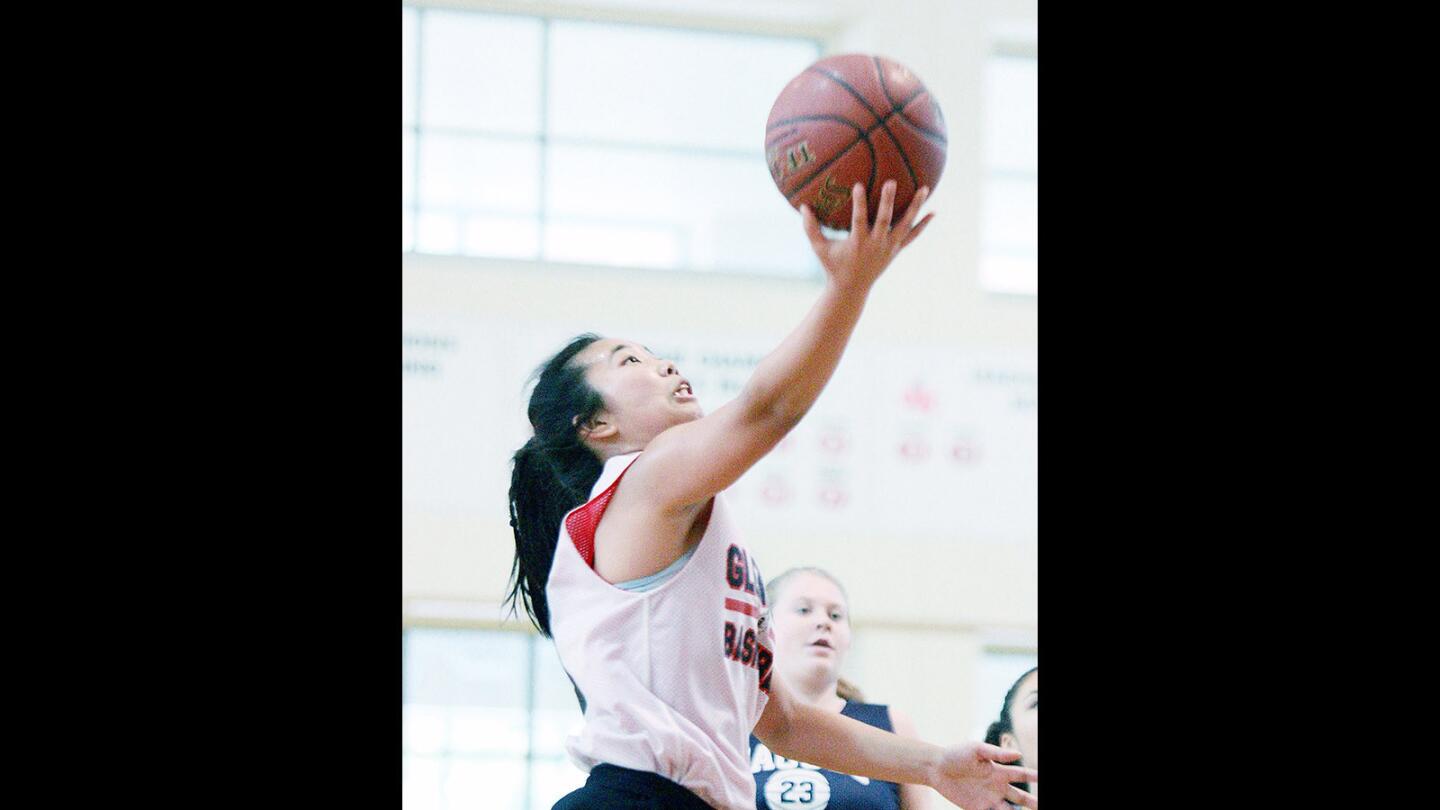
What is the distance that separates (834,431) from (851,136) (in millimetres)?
6178

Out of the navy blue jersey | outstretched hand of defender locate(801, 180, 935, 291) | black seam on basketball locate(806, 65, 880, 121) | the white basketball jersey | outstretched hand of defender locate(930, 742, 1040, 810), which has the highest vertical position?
black seam on basketball locate(806, 65, 880, 121)

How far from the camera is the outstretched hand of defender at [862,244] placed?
8.43 ft

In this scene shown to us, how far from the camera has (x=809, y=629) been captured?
450 cm

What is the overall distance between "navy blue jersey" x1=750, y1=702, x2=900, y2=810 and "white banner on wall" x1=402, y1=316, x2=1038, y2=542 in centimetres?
426

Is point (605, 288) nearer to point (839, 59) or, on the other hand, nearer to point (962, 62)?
point (962, 62)

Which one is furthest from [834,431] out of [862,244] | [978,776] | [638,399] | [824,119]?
[862,244]

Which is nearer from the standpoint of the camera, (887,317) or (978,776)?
(978,776)

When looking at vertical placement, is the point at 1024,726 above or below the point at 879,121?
below

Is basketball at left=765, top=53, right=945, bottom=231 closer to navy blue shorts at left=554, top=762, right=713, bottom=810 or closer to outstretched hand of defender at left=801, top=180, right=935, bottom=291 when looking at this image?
outstretched hand of defender at left=801, top=180, right=935, bottom=291

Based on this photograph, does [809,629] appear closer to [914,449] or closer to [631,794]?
[631,794]

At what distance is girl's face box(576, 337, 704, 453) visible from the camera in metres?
3.08

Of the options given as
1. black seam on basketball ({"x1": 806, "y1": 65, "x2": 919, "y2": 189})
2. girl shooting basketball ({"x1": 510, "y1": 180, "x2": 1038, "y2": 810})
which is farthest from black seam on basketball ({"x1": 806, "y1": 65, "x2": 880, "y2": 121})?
girl shooting basketball ({"x1": 510, "y1": 180, "x2": 1038, "y2": 810})
